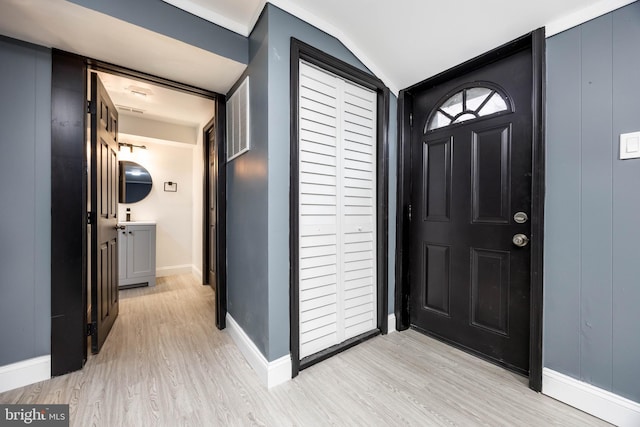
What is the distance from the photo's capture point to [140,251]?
11.5 ft

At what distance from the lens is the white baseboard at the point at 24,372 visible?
150 centimetres

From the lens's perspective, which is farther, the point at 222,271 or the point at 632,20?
the point at 222,271

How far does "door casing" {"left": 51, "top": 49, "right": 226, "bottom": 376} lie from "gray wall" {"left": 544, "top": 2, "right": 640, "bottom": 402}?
295 cm

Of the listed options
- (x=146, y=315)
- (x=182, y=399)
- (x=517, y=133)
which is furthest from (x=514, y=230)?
(x=146, y=315)

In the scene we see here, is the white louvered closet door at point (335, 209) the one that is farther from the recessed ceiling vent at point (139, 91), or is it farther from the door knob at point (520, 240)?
the recessed ceiling vent at point (139, 91)

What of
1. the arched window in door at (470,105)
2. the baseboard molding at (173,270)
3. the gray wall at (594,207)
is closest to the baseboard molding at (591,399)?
the gray wall at (594,207)

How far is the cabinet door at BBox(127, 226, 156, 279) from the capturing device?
342cm

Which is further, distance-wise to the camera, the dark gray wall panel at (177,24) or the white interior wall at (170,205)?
the white interior wall at (170,205)

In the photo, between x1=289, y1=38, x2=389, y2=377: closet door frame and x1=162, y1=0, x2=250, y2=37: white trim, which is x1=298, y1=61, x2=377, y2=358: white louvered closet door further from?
x1=162, y1=0, x2=250, y2=37: white trim

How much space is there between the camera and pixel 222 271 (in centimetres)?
232

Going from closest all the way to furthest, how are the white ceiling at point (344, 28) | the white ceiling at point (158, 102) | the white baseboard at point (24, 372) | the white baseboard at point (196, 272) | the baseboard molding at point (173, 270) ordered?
the white ceiling at point (344, 28) < the white baseboard at point (24, 372) < the white ceiling at point (158, 102) < the white baseboard at point (196, 272) < the baseboard molding at point (173, 270)

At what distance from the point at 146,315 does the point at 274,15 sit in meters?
2.92

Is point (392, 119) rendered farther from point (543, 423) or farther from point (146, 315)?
point (146, 315)

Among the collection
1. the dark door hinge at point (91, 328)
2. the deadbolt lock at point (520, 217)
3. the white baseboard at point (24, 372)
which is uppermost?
the deadbolt lock at point (520, 217)
